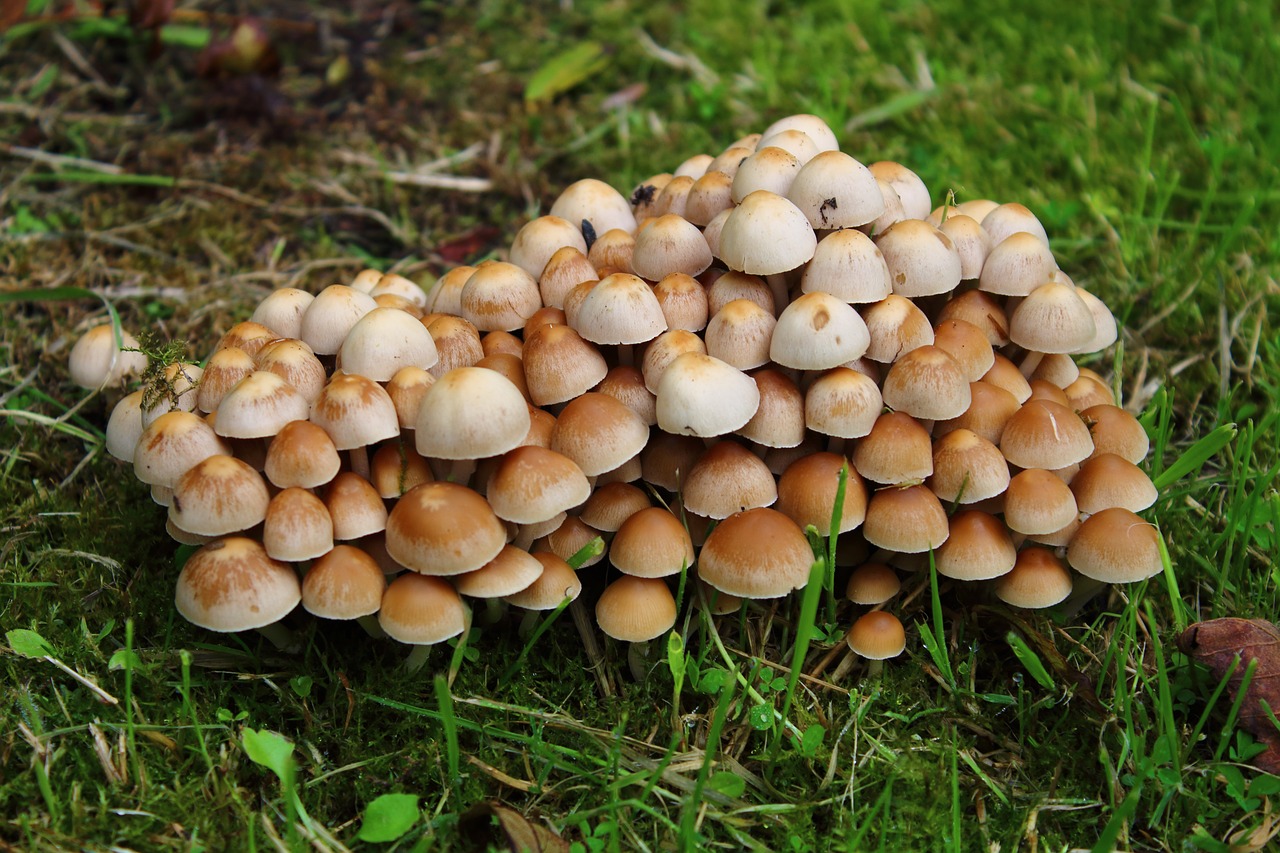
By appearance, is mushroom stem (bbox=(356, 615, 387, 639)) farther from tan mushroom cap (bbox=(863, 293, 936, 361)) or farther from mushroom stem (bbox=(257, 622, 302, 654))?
tan mushroom cap (bbox=(863, 293, 936, 361))

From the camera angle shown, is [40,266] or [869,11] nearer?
[40,266]

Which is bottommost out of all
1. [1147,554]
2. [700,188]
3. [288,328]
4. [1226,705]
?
[1226,705]

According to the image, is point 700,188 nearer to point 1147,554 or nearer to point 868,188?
point 868,188

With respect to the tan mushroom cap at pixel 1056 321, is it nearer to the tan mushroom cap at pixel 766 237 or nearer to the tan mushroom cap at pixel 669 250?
the tan mushroom cap at pixel 766 237

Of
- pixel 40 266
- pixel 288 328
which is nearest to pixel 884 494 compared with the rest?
pixel 288 328

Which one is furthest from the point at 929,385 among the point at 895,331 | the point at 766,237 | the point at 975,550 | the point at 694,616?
the point at 694,616

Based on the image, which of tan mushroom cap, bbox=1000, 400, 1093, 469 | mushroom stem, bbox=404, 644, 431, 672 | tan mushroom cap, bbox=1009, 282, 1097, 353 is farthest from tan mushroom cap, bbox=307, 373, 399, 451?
tan mushroom cap, bbox=1009, 282, 1097, 353
